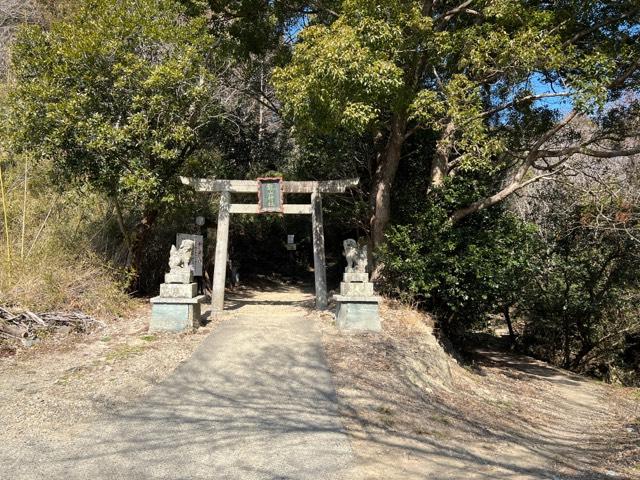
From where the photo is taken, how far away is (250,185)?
10.2 metres

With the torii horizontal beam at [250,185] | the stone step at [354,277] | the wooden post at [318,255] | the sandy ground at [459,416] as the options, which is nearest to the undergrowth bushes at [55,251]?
the torii horizontal beam at [250,185]

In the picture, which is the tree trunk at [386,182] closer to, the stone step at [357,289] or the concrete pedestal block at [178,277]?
the stone step at [357,289]

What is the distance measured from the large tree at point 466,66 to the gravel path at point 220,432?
13.7 ft

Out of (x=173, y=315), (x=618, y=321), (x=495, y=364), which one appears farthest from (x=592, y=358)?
(x=173, y=315)

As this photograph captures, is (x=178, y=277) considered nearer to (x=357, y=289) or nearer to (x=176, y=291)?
(x=176, y=291)

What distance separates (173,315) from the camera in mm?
7848

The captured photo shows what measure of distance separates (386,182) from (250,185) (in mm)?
3007

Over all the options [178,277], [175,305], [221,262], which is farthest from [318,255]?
[175,305]

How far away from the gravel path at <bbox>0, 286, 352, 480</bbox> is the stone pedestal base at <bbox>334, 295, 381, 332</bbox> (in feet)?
4.80

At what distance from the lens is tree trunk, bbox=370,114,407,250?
33.8 feet

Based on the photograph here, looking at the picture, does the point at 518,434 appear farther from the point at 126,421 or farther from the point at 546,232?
the point at 546,232

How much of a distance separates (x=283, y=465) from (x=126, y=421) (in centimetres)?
179

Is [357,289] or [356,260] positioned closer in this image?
[357,289]

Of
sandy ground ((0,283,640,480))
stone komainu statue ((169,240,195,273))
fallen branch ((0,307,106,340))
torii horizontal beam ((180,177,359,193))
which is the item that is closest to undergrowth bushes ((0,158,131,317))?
fallen branch ((0,307,106,340))
